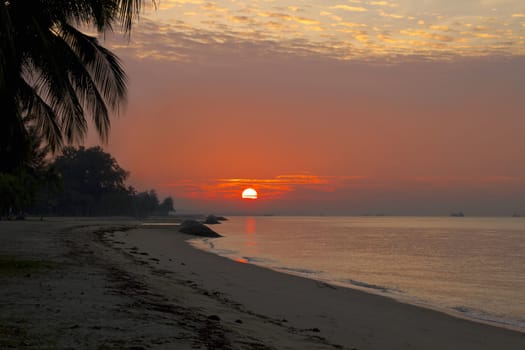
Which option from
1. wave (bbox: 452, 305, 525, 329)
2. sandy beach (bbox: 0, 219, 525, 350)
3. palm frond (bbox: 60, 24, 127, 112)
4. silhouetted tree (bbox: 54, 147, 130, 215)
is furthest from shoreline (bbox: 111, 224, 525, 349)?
silhouetted tree (bbox: 54, 147, 130, 215)

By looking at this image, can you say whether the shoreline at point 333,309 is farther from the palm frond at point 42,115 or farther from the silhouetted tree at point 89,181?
the silhouetted tree at point 89,181

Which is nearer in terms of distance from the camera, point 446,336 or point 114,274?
point 446,336

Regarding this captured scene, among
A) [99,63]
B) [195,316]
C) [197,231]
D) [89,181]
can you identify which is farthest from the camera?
[89,181]

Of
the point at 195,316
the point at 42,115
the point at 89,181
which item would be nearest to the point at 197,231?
the point at 42,115

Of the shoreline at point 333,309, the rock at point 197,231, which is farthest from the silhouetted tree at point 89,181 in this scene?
the shoreline at point 333,309

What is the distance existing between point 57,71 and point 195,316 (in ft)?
21.7

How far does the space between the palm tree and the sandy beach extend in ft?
13.1

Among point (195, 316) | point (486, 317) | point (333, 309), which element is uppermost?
point (195, 316)

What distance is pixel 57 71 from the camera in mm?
11977

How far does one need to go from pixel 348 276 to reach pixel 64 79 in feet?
56.9

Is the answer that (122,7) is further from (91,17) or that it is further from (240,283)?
(240,283)

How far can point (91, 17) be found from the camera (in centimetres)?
1298

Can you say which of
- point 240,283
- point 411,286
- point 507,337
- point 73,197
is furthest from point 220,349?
point 73,197

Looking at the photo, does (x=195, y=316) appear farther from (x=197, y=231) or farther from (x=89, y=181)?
(x=89, y=181)
